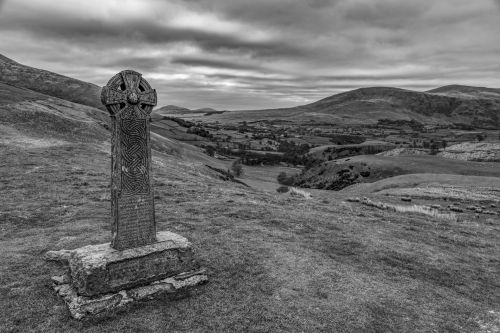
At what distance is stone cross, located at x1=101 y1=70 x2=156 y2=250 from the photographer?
1062 centimetres

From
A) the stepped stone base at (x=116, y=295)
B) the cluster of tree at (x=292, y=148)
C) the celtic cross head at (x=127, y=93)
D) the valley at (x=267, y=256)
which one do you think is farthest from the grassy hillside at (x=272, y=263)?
the cluster of tree at (x=292, y=148)

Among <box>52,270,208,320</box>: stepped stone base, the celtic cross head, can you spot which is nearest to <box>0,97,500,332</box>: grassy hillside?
<box>52,270,208,320</box>: stepped stone base

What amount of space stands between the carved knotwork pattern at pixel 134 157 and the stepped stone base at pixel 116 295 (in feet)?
8.76

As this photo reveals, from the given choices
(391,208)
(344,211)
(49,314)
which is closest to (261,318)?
(49,314)

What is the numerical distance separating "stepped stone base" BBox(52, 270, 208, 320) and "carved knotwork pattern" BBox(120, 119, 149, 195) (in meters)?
2.67

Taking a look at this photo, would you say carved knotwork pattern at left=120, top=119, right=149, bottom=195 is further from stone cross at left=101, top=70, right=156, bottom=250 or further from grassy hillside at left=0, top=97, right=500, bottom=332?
grassy hillside at left=0, top=97, right=500, bottom=332

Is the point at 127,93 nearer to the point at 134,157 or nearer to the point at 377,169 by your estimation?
the point at 134,157

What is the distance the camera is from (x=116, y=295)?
962 centimetres

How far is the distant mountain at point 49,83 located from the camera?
130 metres

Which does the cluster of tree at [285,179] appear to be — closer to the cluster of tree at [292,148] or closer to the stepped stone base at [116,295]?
the cluster of tree at [292,148]

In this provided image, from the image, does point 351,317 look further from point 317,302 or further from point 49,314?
point 49,314

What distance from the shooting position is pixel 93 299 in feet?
30.8

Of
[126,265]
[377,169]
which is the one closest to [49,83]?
[377,169]

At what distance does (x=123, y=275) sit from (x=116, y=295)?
0.57 metres
